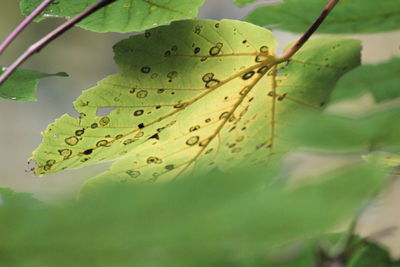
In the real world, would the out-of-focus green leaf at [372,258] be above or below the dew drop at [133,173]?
below

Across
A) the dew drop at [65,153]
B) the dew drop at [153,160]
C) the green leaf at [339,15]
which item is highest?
the green leaf at [339,15]

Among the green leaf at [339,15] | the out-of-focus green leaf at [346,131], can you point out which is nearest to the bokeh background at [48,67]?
the green leaf at [339,15]

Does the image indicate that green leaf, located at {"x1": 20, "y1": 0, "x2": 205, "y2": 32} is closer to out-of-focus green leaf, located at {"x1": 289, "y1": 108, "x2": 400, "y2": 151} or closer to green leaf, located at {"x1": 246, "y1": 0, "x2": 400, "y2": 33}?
green leaf, located at {"x1": 246, "y1": 0, "x2": 400, "y2": 33}

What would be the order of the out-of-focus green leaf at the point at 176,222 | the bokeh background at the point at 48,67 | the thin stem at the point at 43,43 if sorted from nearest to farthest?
the out-of-focus green leaf at the point at 176,222 < the thin stem at the point at 43,43 < the bokeh background at the point at 48,67

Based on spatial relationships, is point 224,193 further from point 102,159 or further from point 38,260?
point 102,159

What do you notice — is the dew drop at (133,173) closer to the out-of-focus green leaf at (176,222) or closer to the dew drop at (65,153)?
the dew drop at (65,153)

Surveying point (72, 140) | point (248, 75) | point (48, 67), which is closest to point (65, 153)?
point (72, 140)

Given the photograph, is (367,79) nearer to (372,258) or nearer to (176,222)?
(372,258)
